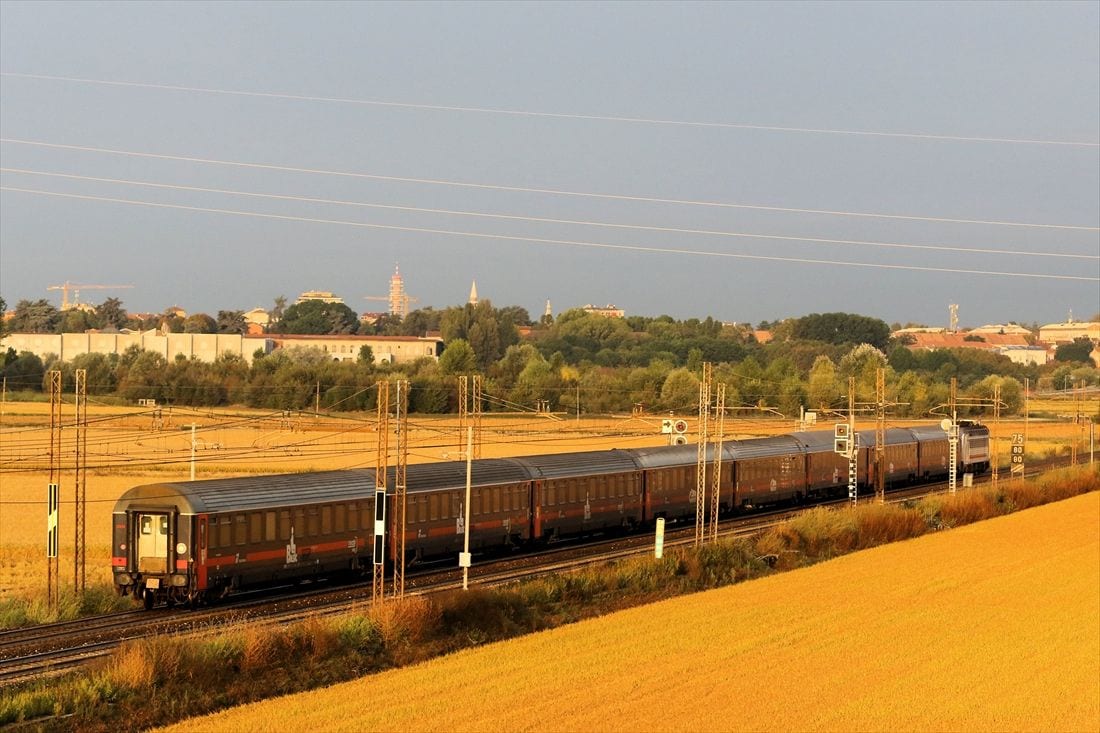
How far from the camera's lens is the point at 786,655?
27.3m

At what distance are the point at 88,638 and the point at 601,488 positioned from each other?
84.7 ft

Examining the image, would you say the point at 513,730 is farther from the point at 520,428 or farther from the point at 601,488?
the point at 520,428

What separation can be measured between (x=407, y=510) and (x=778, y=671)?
54.4 ft

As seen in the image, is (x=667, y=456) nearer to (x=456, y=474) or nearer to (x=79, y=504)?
(x=456, y=474)

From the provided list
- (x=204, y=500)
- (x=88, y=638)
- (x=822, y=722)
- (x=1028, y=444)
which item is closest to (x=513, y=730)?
(x=822, y=722)

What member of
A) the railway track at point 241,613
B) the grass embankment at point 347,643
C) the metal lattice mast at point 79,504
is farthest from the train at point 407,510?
the grass embankment at point 347,643

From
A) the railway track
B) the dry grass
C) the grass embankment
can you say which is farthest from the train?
the dry grass

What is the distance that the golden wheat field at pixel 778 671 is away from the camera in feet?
69.4

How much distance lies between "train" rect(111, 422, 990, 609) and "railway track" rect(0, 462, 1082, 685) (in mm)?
693

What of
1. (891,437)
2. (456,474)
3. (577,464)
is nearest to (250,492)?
(456,474)

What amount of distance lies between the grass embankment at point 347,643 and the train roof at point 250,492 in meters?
5.67

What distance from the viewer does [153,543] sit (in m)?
32.7

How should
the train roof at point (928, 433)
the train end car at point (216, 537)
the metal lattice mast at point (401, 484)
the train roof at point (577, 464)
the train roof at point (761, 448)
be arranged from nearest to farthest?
1. the metal lattice mast at point (401, 484)
2. the train end car at point (216, 537)
3. the train roof at point (577, 464)
4. the train roof at point (761, 448)
5. the train roof at point (928, 433)

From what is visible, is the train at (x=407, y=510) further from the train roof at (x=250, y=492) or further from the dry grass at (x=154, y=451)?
the dry grass at (x=154, y=451)
